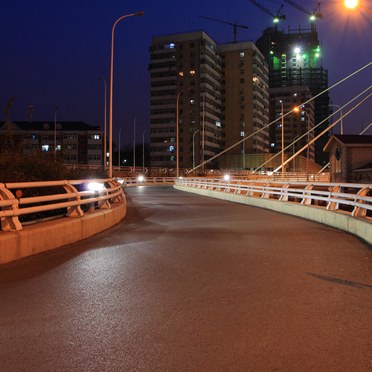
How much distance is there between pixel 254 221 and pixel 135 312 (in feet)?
35.4

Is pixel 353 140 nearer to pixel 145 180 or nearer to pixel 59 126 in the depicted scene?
pixel 145 180

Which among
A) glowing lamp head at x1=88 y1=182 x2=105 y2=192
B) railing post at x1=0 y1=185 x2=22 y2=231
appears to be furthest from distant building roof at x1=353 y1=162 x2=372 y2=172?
railing post at x1=0 y1=185 x2=22 y2=231

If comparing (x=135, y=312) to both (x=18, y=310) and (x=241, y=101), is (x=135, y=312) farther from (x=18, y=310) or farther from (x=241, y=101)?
(x=241, y=101)

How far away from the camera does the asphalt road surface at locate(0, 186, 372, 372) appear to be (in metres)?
4.18

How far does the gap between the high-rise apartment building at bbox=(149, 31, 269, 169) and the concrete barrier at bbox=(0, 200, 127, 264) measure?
398ft

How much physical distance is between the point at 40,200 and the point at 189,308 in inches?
188

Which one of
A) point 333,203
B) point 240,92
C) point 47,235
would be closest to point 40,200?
point 47,235

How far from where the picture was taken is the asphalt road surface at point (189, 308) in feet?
13.7

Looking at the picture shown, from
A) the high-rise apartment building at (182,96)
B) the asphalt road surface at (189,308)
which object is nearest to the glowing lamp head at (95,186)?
the asphalt road surface at (189,308)

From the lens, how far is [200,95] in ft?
457

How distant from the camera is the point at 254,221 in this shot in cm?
1600

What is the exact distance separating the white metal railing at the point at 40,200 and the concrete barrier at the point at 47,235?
25cm

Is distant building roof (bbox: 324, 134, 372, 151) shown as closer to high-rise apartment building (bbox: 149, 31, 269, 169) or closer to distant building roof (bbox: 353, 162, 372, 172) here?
distant building roof (bbox: 353, 162, 372, 172)

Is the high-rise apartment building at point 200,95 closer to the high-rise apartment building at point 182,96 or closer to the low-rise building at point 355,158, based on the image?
the high-rise apartment building at point 182,96
